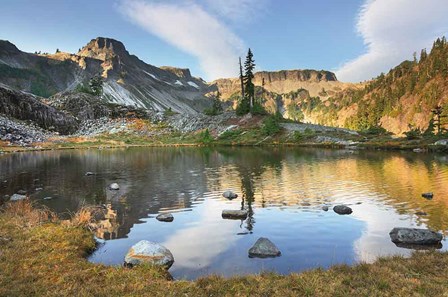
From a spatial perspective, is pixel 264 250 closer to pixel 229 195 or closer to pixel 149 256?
pixel 149 256

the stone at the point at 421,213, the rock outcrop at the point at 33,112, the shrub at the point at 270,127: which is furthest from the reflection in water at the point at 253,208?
the rock outcrop at the point at 33,112

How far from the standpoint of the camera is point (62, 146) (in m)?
120

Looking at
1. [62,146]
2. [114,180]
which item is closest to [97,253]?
[114,180]

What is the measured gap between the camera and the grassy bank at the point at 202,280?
11.4 metres

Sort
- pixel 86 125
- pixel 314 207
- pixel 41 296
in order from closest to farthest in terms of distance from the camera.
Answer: pixel 41 296
pixel 314 207
pixel 86 125

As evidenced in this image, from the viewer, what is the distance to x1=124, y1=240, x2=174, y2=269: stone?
50.8 ft

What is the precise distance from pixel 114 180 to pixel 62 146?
87963 millimetres

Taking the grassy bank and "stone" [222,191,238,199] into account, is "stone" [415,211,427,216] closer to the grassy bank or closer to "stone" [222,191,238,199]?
the grassy bank

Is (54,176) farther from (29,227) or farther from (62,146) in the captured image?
(62,146)

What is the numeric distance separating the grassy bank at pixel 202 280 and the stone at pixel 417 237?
3.44 m

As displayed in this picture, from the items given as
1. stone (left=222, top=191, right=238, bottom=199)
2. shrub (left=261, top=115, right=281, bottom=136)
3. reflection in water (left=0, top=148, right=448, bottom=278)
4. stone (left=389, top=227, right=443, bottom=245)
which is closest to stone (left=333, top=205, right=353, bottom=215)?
reflection in water (left=0, top=148, right=448, bottom=278)

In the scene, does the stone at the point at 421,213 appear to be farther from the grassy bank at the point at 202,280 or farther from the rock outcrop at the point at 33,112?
the rock outcrop at the point at 33,112

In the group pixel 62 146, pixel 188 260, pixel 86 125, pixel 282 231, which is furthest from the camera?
pixel 86 125

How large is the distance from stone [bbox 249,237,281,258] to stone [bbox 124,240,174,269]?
14.3 feet
